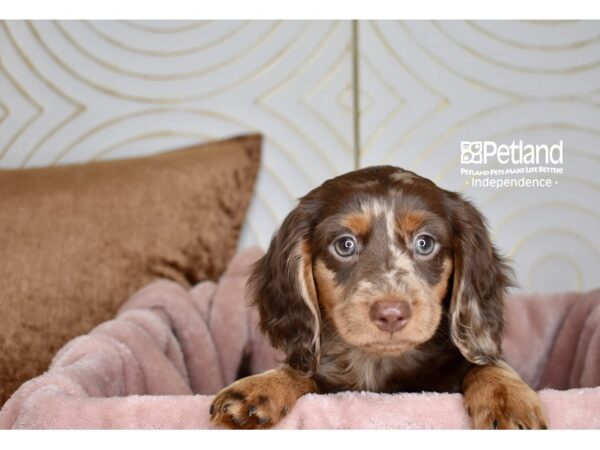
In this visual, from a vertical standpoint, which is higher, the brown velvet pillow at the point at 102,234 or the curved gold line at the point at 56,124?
the curved gold line at the point at 56,124

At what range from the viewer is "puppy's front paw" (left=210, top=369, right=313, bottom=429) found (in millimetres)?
1600

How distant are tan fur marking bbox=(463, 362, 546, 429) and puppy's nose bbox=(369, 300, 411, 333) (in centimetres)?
22

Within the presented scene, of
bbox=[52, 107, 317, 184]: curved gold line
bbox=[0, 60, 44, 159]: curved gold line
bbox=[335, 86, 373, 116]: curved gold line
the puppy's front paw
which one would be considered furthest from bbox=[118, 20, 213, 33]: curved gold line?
the puppy's front paw

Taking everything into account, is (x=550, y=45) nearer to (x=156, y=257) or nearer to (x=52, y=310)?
(x=156, y=257)

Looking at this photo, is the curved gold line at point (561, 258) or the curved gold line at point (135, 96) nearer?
the curved gold line at point (561, 258)

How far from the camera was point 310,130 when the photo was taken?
281 cm

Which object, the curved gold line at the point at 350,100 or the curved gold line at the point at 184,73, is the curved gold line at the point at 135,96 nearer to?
the curved gold line at the point at 184,73

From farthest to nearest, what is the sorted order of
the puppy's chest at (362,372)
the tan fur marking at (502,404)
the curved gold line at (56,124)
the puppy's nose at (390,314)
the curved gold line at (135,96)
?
the curved gold line at (135,96), the curved gold line at (56,124), the puppy's chest at (362,372), the puppy's nose at (390,314), the tan fur marking at (502,404)

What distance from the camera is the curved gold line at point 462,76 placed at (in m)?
2.46

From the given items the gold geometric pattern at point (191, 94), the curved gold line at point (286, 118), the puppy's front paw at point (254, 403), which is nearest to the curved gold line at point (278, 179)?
the gold geometric pattern at point (191, 94)

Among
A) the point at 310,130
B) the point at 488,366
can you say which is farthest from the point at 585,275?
the point at 310,130

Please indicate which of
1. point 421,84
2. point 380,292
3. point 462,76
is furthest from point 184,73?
point 380,292

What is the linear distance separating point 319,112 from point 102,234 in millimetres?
941

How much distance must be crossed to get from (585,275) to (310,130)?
1127 mm
